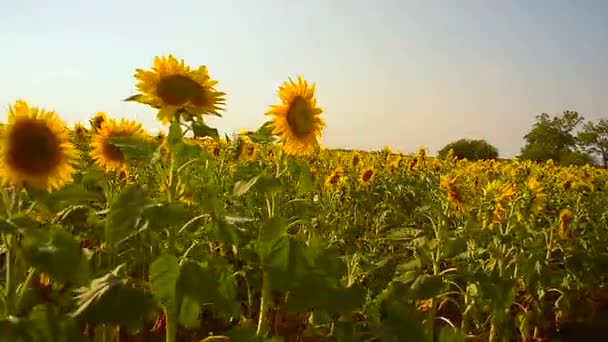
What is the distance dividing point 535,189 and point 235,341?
268cm

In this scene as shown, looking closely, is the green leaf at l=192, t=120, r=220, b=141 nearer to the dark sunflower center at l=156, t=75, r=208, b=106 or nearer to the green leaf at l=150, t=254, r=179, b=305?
the dark sunflower center at l=156, t=75, r=208, b=106

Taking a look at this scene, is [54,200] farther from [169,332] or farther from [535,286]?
[535,286]

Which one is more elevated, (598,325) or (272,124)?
(272,124)

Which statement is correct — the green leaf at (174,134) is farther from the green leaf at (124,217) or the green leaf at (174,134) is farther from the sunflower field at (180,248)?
the green leaf at (124,217)

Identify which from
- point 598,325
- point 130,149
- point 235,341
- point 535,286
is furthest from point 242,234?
point 598,325

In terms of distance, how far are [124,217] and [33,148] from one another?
0.36m

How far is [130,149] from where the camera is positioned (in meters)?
1.88

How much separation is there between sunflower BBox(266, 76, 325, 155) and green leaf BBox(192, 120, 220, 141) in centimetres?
35

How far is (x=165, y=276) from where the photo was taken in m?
1.62

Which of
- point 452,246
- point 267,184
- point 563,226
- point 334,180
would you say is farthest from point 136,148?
point 334,180

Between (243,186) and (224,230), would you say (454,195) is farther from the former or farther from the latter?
(224,230)

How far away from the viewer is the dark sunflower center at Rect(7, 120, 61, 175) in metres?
1.71

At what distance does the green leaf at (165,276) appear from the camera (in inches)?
63.2

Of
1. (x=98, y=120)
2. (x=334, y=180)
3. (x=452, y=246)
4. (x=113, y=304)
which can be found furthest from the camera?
(x=334, y=180)
